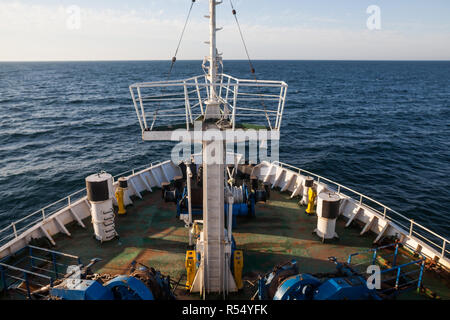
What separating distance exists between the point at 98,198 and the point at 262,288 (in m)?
7.13

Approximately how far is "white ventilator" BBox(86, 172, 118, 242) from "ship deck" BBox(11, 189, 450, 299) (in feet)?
1.44

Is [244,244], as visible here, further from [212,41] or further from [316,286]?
[212,41]

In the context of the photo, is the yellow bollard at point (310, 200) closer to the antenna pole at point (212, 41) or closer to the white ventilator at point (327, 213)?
the white ventilator at point (327, 213)

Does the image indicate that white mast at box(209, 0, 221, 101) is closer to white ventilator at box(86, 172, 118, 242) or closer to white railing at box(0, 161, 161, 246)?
white ventilator at box(86, 172, 118, 242)

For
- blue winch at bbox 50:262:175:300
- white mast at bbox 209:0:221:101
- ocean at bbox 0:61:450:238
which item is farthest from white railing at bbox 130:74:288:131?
ocean at bbox 0:61:450:238

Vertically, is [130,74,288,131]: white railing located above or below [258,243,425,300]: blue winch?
above

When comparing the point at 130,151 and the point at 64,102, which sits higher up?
the point at 64,102

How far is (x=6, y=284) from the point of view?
9430 millimetres

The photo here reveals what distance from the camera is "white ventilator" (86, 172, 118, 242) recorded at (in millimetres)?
11453

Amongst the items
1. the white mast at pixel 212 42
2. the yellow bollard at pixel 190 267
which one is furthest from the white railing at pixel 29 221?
the white mast at pixel 212 42

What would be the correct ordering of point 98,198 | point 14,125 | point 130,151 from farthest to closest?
point 14,125 < point 130,151 < point 98,198

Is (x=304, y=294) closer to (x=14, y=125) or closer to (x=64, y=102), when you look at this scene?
(x=14, y=125)

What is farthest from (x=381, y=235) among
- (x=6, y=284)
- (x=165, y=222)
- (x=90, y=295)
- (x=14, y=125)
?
(x=14, y=125)

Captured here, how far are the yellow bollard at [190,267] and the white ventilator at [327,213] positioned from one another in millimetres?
5431
